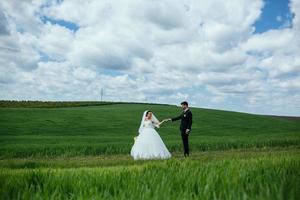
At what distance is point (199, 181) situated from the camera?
162 inches

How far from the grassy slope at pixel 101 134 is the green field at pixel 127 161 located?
0.07 metres

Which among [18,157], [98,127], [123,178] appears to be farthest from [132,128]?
[123,178]

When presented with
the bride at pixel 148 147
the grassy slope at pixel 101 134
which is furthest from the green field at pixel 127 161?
the bride at pixel 148 147

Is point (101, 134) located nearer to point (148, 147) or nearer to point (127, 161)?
point (148, 147)

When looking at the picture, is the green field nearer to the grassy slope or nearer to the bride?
the grassy slope

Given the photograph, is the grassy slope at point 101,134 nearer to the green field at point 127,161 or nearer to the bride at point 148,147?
the green field at point 127,161

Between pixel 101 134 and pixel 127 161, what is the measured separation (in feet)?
67.8

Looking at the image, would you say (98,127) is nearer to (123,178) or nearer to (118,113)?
(118,113)

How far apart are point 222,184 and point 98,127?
3848 cm

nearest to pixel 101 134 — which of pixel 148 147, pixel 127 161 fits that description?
pixel 148 147

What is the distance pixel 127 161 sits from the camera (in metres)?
17.0

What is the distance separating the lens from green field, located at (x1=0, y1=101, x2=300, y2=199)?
3.64 m

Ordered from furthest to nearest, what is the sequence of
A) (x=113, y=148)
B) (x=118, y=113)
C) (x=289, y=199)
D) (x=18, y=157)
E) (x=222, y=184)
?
(x=118, y=113) → (x=113, y=148) → (x=18, y=157) → (x=222, y=184) → (x=289, y=199)

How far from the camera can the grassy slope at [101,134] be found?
2475cm
